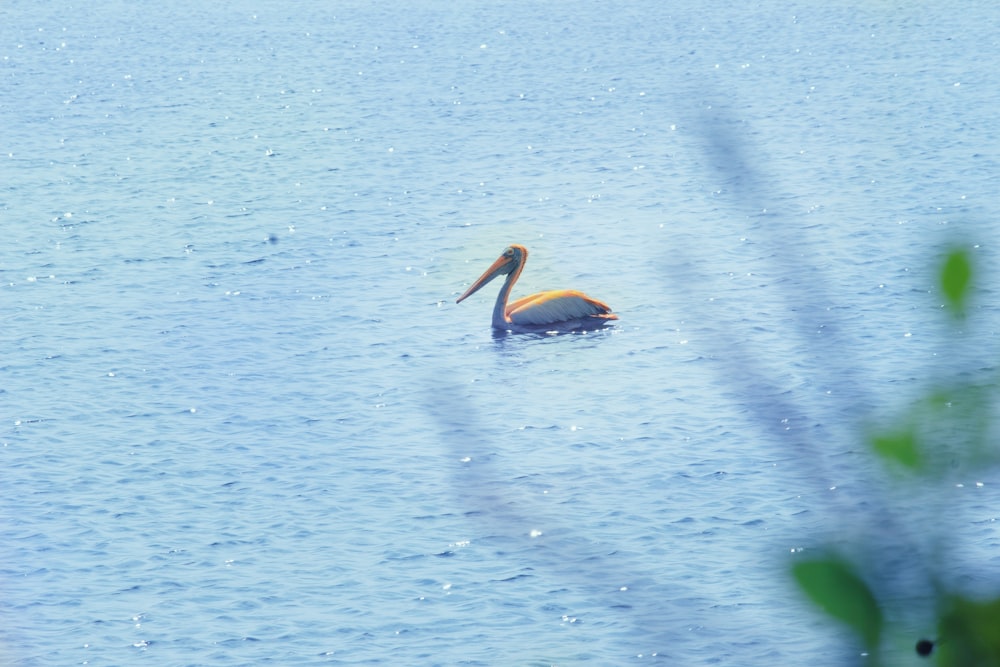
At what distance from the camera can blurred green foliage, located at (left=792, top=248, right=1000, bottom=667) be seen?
43.4 inches

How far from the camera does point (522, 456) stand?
16.1 metres

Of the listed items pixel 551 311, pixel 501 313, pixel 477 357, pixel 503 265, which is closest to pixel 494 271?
pixel 503 265

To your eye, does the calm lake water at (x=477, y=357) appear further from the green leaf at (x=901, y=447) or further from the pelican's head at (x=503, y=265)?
the pelican's head at (x=503, y=265)

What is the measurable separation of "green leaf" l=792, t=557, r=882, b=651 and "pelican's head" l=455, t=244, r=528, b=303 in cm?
2115

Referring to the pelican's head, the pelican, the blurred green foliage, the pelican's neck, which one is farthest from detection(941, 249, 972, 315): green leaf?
the pelican's head

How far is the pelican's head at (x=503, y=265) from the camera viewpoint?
2231 cm

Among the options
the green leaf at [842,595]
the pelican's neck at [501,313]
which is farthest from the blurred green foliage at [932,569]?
the pelican's neck at [501,313]

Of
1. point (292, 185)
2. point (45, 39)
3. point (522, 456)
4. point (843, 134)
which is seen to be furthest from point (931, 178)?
point (45, 39)

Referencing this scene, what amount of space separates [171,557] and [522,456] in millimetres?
3744

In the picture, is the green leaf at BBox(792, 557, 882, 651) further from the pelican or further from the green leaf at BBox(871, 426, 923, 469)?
the pelican

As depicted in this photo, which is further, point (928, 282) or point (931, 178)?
point (931, 178)

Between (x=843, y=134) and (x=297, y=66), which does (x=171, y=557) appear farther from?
(x=297, y=66)

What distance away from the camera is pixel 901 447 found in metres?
1.14

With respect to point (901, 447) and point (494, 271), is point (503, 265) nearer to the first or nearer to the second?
point (494, 271)
